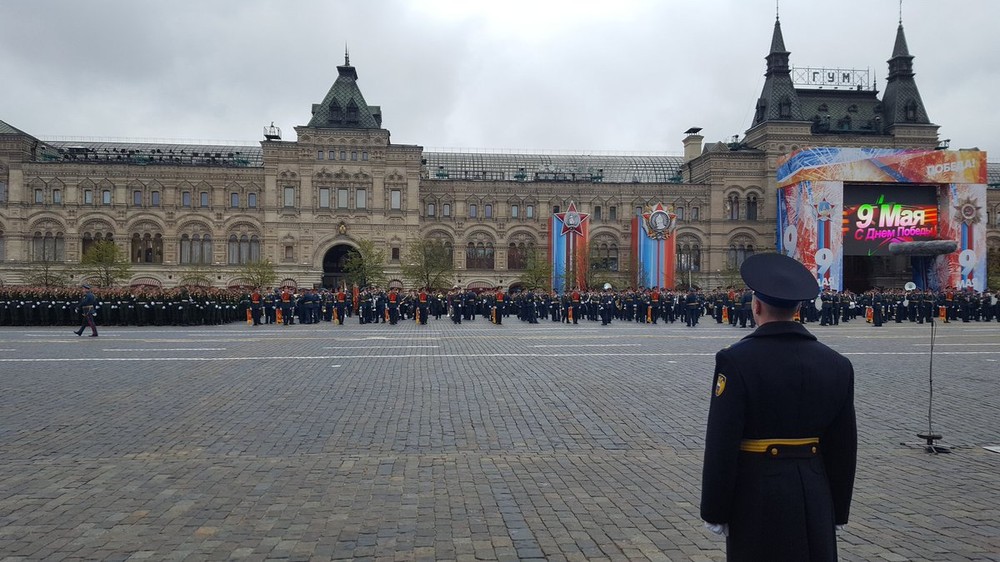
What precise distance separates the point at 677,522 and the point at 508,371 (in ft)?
26.7

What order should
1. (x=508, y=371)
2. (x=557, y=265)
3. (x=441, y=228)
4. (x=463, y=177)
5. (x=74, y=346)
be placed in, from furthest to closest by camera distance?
1. (x=463, y=177)
2. (x=441, y=228)
3. (x=557, y=265)
4. (x=74, y=346)
5. (x=508, y=371)

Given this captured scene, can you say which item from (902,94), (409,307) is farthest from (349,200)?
(902,94)

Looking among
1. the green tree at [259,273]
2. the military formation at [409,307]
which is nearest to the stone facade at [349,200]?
the green tree at [259,273]

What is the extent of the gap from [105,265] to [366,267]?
719 inches

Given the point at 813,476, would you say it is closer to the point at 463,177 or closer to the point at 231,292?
the point at 231,292

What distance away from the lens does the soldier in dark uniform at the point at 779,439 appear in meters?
3.13

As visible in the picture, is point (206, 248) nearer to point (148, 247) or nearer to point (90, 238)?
point (148, 247)

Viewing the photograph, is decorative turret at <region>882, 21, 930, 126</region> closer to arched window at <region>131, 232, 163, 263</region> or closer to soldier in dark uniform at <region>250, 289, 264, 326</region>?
soldier in dark uniform at <region>250, 289, 264, 326</region>

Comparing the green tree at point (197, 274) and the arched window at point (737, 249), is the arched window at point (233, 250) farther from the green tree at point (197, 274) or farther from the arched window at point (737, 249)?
the arched window at point (737, 249)

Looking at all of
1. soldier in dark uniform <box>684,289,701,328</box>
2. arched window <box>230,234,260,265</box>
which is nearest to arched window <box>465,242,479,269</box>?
arched window <box>230,234,260,265</box>

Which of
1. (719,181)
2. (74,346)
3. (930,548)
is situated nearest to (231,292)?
(74,346)

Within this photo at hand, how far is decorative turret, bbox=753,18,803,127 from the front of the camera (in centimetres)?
6544

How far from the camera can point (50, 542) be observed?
4879 mm

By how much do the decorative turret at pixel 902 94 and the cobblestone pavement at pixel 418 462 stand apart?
61.4m
